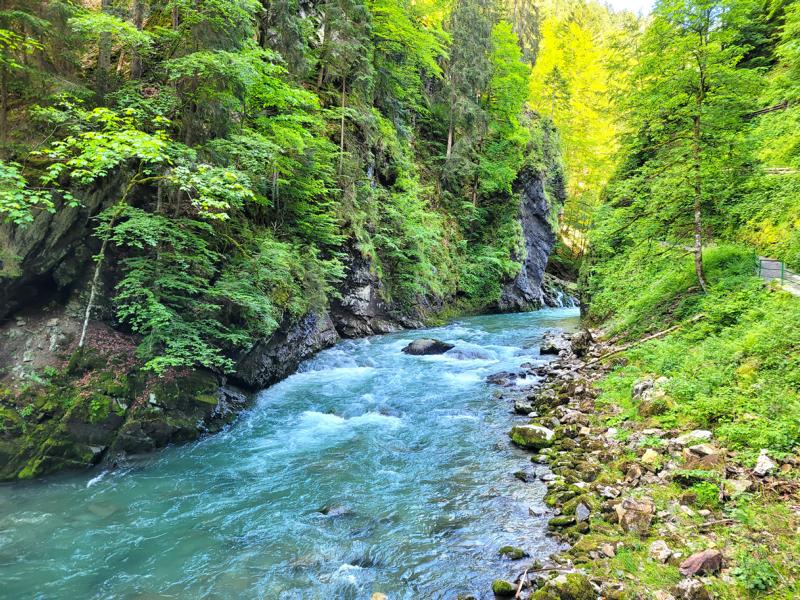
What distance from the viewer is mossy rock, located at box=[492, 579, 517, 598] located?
14.4 ft

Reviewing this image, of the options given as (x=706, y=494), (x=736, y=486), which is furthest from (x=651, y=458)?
(x=736, y=486)

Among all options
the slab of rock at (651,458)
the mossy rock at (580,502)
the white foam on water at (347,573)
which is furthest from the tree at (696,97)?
the white foam on water at (347,573)

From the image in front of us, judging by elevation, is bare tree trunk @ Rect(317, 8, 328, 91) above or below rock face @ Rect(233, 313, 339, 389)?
above

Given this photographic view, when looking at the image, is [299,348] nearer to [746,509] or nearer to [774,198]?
[746,509]

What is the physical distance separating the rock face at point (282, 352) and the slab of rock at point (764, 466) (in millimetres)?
10132

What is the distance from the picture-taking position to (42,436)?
7031mm

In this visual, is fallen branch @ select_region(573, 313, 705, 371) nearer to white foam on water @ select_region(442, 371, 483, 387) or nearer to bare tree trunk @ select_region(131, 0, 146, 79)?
white foam on water @ select_region(442, 371, 483, 387)

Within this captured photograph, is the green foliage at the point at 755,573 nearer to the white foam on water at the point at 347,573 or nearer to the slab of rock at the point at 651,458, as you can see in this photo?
the slab of rock at the point at 651,458

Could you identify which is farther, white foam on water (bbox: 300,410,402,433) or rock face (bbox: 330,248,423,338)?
rock face (bbox: 330,248,423,338)

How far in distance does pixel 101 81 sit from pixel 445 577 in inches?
439

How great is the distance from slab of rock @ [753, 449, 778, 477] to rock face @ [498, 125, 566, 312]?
23665 millimetres

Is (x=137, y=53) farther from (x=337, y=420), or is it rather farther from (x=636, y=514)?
(x=636, y=514)

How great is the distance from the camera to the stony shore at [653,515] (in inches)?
152

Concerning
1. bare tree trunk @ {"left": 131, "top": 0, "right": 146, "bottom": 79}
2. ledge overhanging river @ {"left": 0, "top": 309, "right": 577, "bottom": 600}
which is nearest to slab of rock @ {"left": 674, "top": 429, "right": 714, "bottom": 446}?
ledge overhanging river @ {"left": 0, "top": 309, "right": 577, "bottom": 600}
